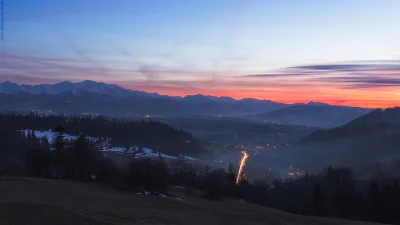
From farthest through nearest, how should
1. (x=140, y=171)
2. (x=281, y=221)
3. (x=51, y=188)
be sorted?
(x=140, y=171) < (x=51, y=188) < (x=281, y=221)

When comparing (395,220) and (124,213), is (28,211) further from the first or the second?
(395,220)

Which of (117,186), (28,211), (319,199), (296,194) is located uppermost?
(28,211)

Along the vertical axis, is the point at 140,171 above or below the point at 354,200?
above

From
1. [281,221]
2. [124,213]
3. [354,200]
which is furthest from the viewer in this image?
[354,200]

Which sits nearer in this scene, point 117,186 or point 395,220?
point 117,186

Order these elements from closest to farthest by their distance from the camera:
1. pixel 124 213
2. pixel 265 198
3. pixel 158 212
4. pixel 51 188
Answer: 1. pixel 124 213
2. pixel 158 212
3. pixel 51 188
4. pixel 265 198

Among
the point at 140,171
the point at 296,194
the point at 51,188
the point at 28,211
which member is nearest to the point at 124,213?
the point at 28,211

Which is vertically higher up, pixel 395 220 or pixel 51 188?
pixel 51 188

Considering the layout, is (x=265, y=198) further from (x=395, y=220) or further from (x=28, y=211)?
(x=28, y=211)

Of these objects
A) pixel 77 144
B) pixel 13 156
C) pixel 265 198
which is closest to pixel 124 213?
pixel 77 144
